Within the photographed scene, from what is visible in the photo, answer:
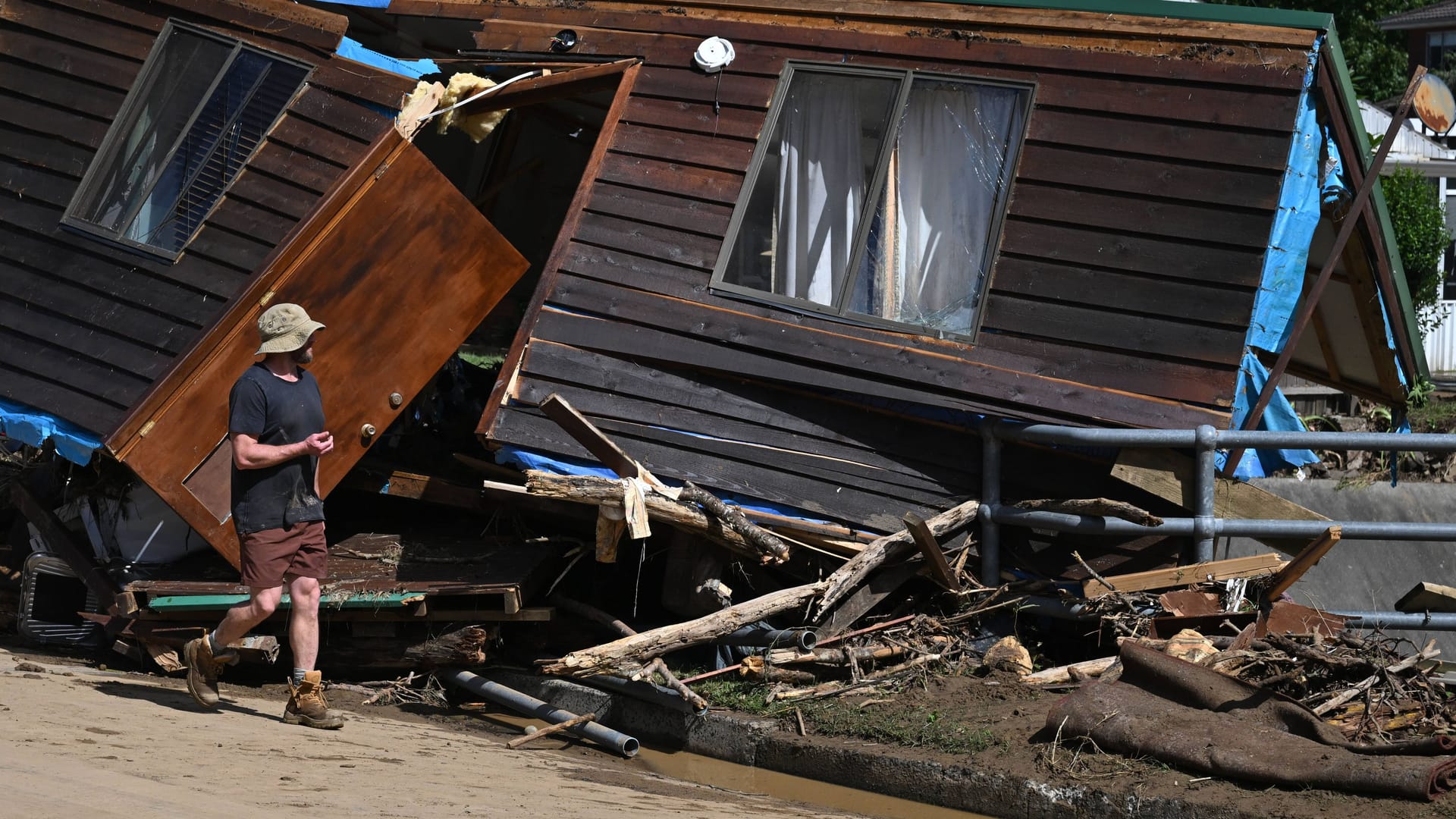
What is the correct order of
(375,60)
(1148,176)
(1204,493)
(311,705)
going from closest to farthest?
(311,705), (1204,493), (1148,176), (375,60)

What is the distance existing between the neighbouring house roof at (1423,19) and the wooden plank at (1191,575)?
3734cm

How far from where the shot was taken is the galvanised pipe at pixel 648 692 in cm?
663

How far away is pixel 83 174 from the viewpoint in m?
8.76

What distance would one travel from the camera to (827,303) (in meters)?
8.06

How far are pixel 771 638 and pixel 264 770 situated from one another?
116 inches

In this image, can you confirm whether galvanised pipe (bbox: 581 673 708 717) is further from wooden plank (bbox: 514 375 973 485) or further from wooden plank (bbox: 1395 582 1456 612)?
wooden plank (bbox: 1395 582 1456 612)

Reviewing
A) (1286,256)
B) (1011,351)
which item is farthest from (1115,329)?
(1286,256)

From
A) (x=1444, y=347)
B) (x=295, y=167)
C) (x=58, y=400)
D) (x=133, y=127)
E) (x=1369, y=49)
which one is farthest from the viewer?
(x=1369, y=49)

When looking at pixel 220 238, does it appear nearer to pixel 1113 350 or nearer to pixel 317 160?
pixel 317 160

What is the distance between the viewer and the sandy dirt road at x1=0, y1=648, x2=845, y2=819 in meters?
4.02

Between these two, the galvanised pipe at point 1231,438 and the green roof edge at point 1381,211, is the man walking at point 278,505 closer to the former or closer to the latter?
the galvanised pipe at point 1231,438

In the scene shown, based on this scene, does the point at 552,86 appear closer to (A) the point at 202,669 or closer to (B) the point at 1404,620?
(A) the point at 202,669

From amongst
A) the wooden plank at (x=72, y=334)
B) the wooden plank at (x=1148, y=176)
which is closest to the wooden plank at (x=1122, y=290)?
the wooden plank at (x=1148, y=176)

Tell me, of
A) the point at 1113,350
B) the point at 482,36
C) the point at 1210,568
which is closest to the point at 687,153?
the point at 482,36
